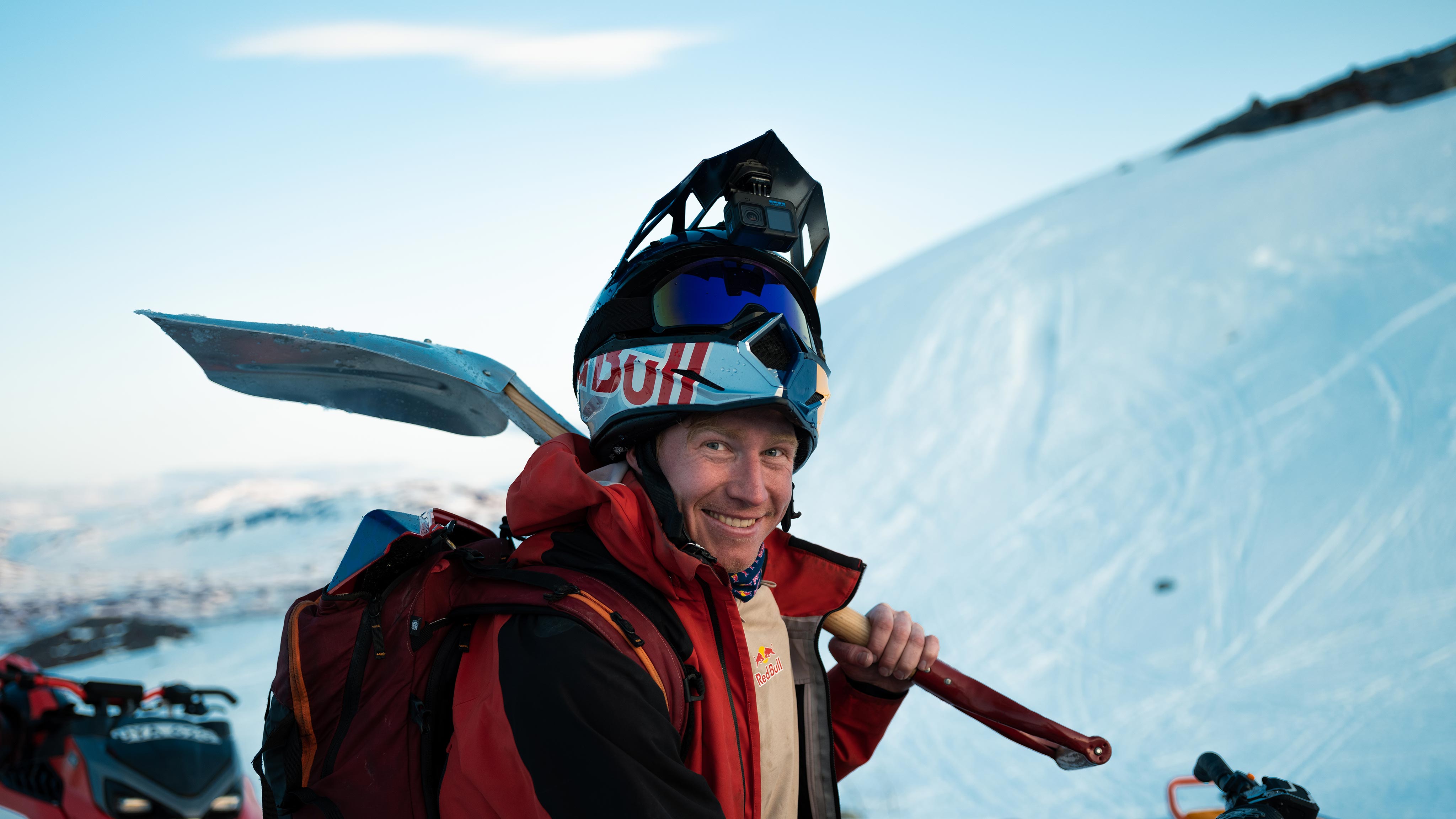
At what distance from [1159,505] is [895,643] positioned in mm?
8880

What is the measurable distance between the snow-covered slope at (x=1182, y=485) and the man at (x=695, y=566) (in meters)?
4.02

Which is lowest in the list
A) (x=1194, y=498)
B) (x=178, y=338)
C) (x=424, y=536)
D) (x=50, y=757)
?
(x=50, y=757)

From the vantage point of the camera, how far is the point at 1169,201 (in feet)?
63.9

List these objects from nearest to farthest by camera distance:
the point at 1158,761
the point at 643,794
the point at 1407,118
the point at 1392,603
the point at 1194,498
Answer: the point at 643,794
the point at 1158,761
the point at 1392,603
the point at 1194,498
the point at 1407,118

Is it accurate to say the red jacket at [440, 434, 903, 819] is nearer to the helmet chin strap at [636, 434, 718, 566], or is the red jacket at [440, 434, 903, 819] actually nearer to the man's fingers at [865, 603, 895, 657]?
the helmet chin strap at [636, 434, 718, 566]

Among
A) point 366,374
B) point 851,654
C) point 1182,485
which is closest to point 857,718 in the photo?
point 851,654

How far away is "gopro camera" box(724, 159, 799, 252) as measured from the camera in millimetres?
2217

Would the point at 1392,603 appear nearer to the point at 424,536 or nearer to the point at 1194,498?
the point at 1194,498

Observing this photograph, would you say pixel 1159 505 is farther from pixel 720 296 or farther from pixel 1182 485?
pixel 720 296

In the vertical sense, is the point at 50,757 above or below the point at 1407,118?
below

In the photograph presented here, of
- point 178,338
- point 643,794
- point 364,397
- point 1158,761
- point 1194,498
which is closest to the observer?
point 643,794

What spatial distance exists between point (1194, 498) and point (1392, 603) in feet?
7.80

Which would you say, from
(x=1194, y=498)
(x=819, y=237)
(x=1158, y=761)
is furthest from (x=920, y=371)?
(x=819, y=237)

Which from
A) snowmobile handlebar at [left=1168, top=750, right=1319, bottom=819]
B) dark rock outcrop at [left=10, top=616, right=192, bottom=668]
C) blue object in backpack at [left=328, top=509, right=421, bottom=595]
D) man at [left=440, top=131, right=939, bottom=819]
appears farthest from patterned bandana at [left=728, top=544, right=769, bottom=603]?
dark rock outcrop at [left=10, top=616, right=192, bottom=668]
